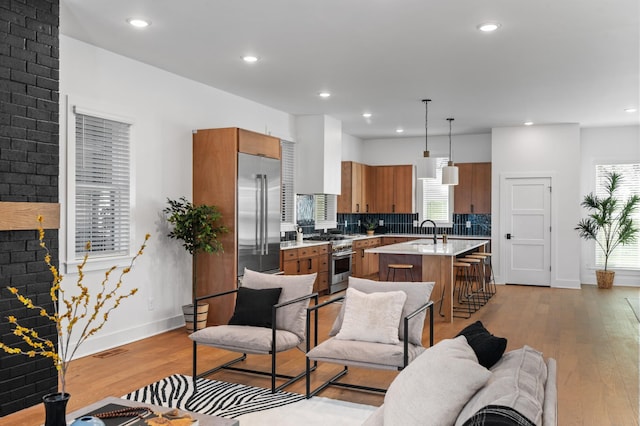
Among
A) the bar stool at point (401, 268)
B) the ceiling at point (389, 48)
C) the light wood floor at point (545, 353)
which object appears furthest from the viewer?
the bar stool at point (401, 268)

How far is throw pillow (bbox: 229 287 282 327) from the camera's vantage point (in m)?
4.29

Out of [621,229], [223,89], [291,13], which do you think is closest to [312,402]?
[291,13]

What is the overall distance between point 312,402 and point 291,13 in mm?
2910

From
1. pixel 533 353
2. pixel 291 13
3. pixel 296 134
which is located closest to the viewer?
pixel 533 353

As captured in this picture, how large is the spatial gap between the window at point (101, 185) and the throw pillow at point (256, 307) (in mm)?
1667

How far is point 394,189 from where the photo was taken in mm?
11164

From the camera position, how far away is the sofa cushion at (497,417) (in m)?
1.44

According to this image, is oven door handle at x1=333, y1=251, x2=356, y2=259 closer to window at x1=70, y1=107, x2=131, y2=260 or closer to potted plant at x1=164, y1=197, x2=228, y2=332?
potted plant at x1=164, y1=197, x2=228, y2=332

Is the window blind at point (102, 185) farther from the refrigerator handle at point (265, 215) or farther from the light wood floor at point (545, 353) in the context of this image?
the refrigerator handle at point (265, 215)

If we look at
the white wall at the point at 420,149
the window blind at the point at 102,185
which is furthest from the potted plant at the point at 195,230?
the white wall at the point at 420,149

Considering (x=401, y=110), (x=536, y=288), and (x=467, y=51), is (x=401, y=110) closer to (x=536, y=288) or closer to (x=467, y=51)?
(x=467, y=51)

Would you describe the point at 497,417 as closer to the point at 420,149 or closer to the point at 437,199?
the point at 437,199

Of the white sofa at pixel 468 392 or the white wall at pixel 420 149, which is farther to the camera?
the white wall at pixel 420 149

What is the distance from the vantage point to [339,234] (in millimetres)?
10289
